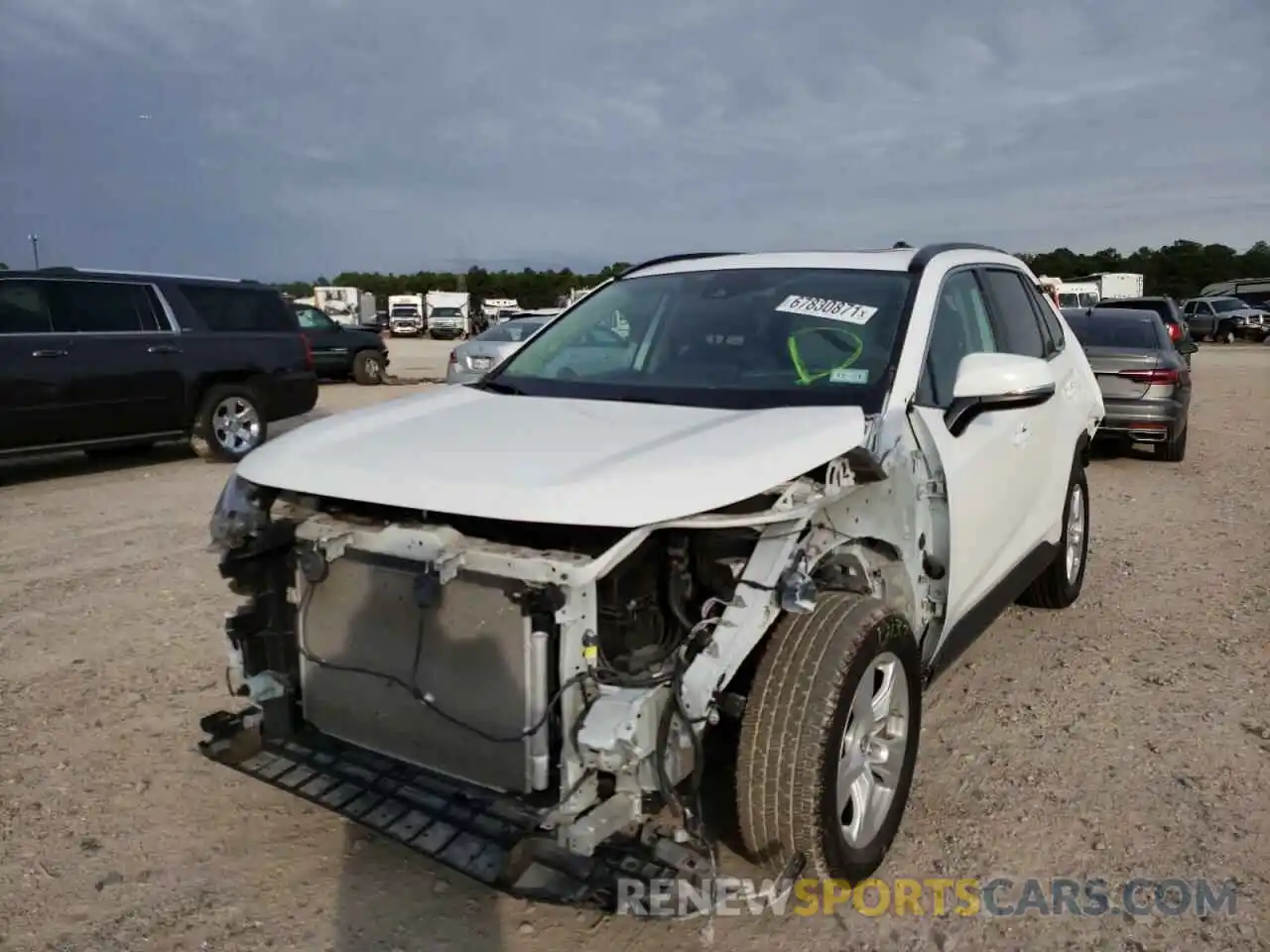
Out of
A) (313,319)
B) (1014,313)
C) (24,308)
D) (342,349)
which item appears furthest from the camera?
(342,349)

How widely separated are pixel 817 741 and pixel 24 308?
8.70 m

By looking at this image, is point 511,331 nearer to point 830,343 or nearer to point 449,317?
point 830,343

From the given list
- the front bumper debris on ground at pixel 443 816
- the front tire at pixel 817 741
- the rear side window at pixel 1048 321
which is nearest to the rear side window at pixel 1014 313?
the rear side window at pixel 1048 321

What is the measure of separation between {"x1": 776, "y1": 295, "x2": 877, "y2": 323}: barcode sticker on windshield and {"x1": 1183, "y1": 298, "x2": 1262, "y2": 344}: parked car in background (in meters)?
37.6

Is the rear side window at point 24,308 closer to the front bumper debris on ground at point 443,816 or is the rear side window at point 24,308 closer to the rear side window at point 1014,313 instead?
the front bumper debris on ground at point 443,816

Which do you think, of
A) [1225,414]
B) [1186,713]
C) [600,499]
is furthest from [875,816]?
[1225,414]

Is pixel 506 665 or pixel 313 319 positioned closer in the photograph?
pixel 506 665

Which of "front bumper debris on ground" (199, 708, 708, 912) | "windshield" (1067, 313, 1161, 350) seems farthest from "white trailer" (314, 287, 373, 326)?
"front bumper debris on ground" (199, 708, 708, 912)

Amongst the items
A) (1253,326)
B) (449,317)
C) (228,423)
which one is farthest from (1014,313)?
(449,317)

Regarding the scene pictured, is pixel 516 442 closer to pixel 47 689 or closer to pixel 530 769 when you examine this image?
pixel 530 769

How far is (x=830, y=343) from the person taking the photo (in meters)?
3.52

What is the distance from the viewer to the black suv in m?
8.62

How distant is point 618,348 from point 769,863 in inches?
80.8

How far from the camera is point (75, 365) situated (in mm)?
8844
